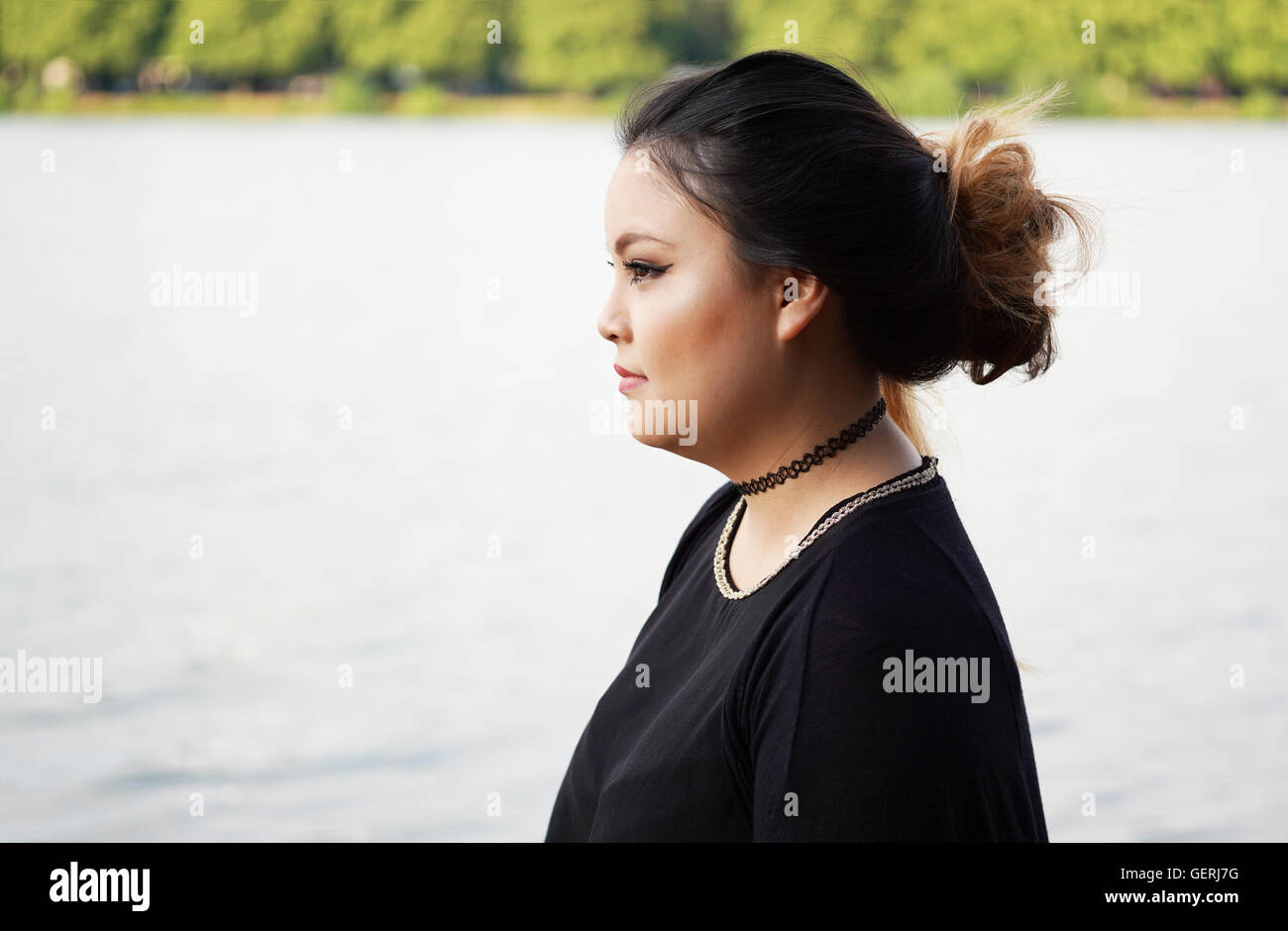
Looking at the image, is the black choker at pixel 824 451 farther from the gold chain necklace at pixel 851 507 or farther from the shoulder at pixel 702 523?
the shoulder at pixel 702 523

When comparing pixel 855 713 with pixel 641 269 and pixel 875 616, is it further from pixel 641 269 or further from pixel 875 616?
pixel 641 269

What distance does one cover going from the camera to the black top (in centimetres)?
124

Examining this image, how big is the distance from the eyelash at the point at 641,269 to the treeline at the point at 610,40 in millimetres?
27284

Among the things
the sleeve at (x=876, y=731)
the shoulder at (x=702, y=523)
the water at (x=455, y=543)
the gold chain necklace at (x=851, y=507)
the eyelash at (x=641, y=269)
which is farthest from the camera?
the water at (x=455, y=543)

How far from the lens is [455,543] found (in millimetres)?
6816

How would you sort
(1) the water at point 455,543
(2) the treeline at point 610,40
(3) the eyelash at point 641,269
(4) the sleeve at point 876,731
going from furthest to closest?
(2) the treeline at point 610,40, (1) the water at point 455,543, (3) the eyelash at point 641,269, (4) the sleeve at point 876,731

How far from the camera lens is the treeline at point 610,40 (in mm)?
30766

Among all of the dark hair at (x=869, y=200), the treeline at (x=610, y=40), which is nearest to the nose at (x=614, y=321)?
the dark hair at (x=869, y=200)

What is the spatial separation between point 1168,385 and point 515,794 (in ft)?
24.9

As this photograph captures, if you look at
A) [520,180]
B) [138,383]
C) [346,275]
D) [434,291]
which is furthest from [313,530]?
[520,180]

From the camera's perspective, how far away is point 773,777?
4.20 feet

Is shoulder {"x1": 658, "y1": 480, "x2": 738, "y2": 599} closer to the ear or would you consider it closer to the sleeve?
the ear

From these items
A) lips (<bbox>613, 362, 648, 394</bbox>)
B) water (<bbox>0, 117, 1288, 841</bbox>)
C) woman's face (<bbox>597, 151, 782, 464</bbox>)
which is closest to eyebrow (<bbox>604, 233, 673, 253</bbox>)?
woman's face (<bbox>597, 151, 782, 464</bbox>)

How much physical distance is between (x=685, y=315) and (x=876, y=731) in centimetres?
52
